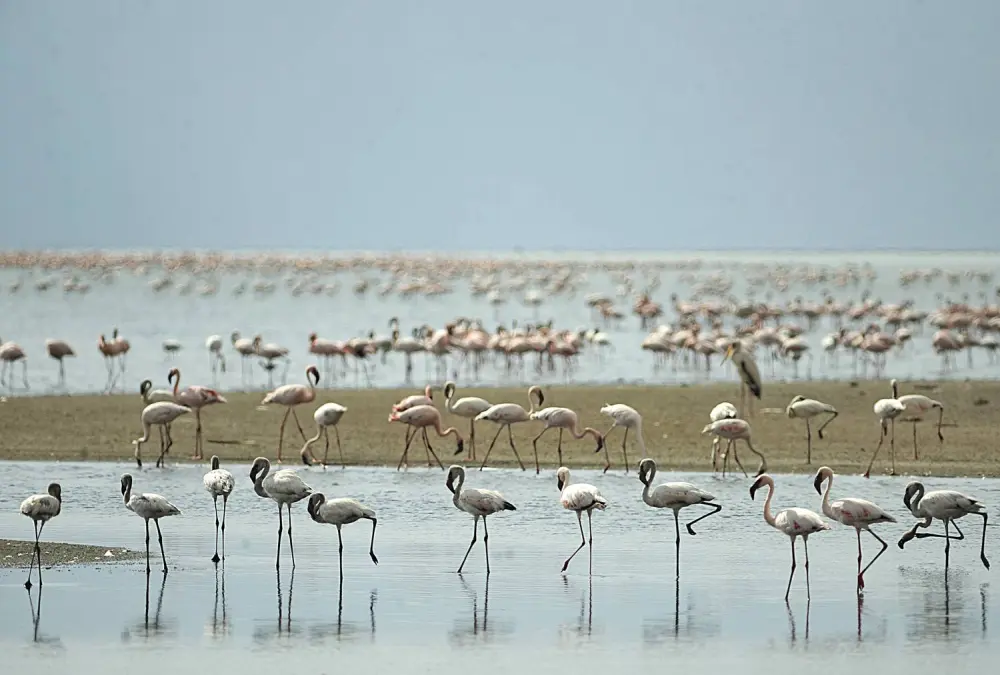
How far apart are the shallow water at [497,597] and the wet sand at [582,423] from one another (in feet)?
8.00

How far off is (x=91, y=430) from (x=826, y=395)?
979cm

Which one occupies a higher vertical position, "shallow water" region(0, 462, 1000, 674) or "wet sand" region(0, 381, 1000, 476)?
"wet sand" region(0, 381, 1000, 476)

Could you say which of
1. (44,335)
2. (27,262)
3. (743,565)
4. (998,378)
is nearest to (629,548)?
(743,565)

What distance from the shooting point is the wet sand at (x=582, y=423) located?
17359 mm

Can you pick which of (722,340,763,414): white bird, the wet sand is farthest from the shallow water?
(722,340,763,414): white bird

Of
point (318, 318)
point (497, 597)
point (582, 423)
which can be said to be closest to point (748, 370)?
point (582, 423)

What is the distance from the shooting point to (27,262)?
10444 centimetres

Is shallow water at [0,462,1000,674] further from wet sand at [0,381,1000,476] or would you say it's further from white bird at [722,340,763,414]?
white bird at [722,340,763,414]

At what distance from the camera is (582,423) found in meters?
20.1

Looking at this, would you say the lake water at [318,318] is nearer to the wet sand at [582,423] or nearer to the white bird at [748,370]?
the wet sand at [582,423]

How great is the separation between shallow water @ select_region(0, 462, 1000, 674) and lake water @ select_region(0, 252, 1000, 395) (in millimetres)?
12571

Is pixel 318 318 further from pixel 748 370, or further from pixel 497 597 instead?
pixel 497 597

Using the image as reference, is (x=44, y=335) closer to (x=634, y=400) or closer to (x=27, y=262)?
(x=634, y=400)

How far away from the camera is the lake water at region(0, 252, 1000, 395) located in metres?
28.5
